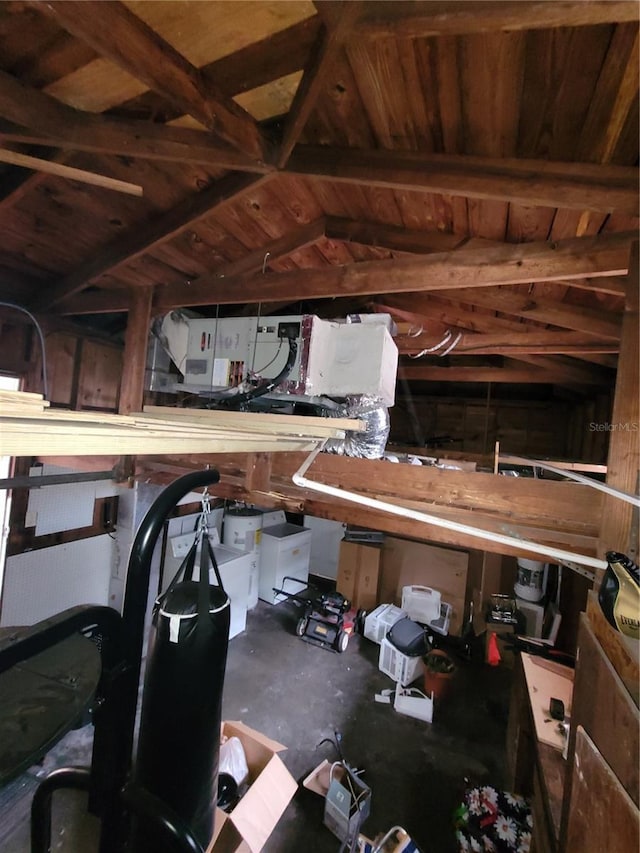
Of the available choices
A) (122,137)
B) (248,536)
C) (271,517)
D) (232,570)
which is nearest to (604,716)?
(122,137)

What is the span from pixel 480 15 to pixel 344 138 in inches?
22.8

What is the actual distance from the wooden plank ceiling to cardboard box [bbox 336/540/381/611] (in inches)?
123

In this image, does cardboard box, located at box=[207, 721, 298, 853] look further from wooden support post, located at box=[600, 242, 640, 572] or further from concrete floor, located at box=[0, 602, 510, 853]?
wooden support post, located at box=[600, 242, 640, 572]

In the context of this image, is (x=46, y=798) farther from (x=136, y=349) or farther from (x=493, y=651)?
(x=493, y=651)

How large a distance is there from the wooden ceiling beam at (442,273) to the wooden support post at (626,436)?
0.37 ft

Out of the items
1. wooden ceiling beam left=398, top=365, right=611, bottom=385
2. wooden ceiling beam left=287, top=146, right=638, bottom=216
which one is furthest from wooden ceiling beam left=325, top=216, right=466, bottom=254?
wooden ceiling beam left=398, top=365, right=611, bottom=385

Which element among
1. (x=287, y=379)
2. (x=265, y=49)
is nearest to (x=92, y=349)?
(x=287, y=379)

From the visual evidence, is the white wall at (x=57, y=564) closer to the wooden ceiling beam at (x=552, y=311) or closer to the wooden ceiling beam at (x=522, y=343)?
the wooden ceiling beam at (x=522, y=343)

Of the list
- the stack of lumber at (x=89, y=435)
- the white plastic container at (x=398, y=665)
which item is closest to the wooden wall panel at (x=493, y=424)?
the white plastic container at (x=398, y=665)

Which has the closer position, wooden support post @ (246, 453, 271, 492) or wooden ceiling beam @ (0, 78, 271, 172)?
wooden ceiling beam @ (0, 78, 271, 172)

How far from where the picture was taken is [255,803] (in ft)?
5.91

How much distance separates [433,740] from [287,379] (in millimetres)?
2775

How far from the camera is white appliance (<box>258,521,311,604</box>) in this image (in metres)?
4.36

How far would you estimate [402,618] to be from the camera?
3576 millimetres
